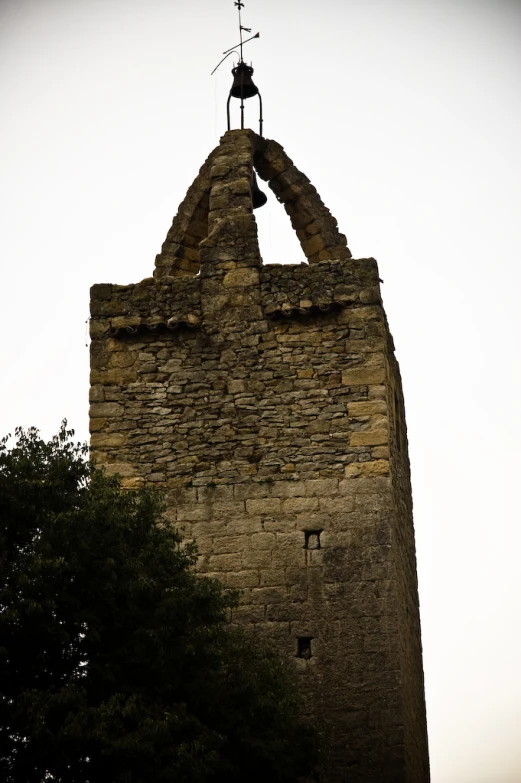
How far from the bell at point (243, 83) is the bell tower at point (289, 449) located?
2011mm

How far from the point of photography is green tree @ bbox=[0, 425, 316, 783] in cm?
1295

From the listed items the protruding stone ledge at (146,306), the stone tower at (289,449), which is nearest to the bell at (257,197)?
the stone tower at (289,449)

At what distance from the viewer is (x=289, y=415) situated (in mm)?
17625

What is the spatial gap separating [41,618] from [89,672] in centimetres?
71

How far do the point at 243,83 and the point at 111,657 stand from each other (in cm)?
1027

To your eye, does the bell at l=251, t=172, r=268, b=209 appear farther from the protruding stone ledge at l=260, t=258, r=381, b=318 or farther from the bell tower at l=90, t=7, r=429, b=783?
the protruding stone ledge at l=260, t=258, r=381, b=318

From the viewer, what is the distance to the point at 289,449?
17469 millimetres

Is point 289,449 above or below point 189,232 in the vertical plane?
below

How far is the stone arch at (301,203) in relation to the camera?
1970 centimetres

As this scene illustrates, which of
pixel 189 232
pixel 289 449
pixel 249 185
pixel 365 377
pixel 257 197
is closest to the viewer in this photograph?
pixel 289 449

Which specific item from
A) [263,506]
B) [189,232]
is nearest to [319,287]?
[189,232]

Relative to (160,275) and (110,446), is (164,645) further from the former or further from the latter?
(160,275)

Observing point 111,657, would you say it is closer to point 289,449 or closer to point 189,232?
point 289,449

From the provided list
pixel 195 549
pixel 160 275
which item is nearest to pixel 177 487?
pixel 195 549
